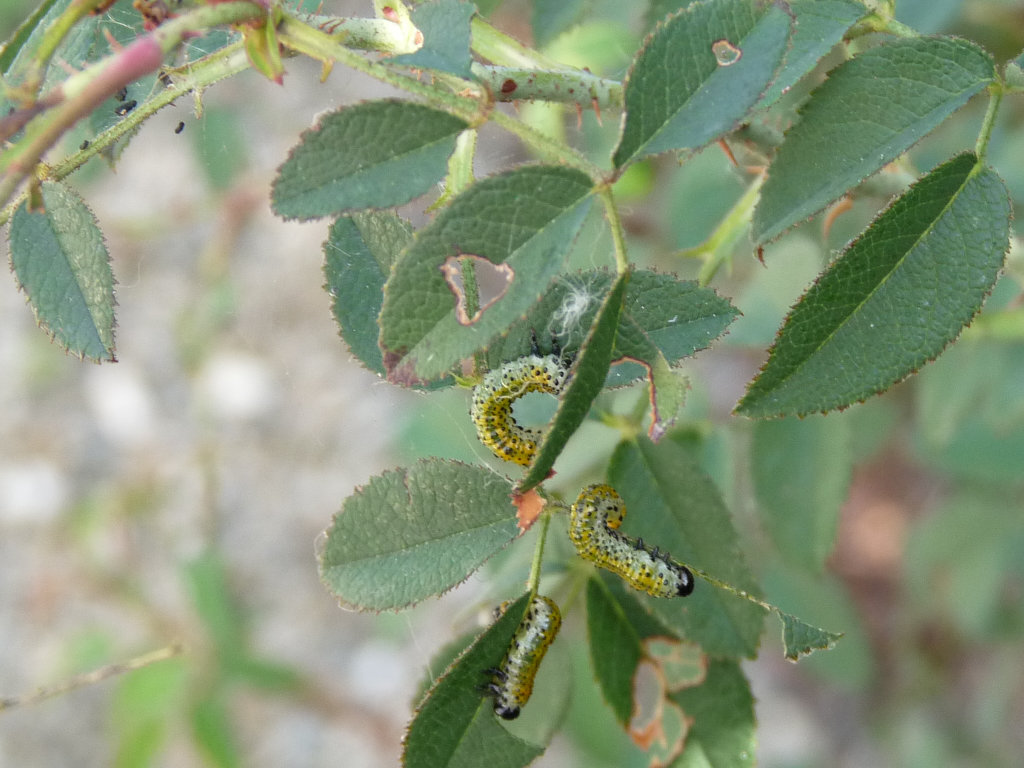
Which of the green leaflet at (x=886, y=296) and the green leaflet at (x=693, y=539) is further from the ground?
the green leaflet at (x=886, y=296)

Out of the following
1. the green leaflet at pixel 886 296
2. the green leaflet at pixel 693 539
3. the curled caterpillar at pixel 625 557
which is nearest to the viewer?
the green leaflet at pixel 886 296

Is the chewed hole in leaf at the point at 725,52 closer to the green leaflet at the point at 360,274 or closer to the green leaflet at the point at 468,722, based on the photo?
the green leaflet at the point at 360,274

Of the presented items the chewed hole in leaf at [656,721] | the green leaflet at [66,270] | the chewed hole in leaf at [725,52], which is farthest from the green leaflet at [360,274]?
the chewed hole in leaf at [656,721]

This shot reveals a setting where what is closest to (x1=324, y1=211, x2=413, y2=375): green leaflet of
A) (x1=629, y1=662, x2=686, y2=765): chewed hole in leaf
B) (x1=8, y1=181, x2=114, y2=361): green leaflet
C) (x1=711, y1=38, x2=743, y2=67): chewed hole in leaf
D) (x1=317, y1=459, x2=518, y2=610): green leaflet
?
(x1=317, y1=459, x2=518, y2=610): green leaflet

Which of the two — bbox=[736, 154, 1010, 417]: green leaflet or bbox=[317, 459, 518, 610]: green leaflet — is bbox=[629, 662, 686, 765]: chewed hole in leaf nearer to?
bbox=[317, 459, 518, 610]: green leaflet

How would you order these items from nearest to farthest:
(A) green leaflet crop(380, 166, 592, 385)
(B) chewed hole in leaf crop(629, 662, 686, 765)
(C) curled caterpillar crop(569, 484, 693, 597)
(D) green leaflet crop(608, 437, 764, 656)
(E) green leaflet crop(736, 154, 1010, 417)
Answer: (A) green leaflet crop(380, 166, 592, 385) → (E) green leaflet crop(736, 154, 1010, 417) → (C) curled caterpillar crop(569, 484, 693, 597) → (D) green leaflet crop(608, 437, 764, 656) → (B) chewed hole in leaf crop(629, 662, 686, 765)

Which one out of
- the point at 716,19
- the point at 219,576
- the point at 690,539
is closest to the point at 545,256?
the point at 716,19

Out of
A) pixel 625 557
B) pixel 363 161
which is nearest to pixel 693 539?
pixel 625 557

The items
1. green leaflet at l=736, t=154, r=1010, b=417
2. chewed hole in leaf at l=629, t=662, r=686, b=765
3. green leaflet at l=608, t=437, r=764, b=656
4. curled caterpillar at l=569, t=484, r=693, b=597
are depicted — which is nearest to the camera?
green leaflet at l=736, t=154, r=1010, b=417
